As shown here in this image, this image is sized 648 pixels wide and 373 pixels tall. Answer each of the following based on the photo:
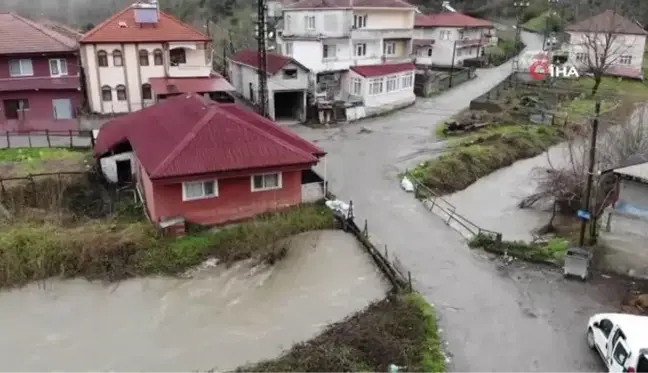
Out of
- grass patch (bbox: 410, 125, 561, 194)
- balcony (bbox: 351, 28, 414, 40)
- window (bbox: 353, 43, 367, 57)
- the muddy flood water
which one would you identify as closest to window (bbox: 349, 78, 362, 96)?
window (bbox: 353, 43, 367, 57)

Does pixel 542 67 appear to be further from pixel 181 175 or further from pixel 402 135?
pixel 181 175

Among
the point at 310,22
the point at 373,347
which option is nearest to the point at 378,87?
the point at 310,22

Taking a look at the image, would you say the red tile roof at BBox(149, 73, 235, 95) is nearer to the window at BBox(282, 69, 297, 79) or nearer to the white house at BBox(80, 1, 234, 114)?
the white house at BBox(80, 1, 234, 114)

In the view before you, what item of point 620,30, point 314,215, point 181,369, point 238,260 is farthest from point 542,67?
point 181,369

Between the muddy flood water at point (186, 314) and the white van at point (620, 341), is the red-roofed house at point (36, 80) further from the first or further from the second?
the white van at point (620, 341)

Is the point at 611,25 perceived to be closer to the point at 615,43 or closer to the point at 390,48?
the point at 615,43

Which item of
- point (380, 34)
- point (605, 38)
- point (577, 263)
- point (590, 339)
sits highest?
point (380, 34)
